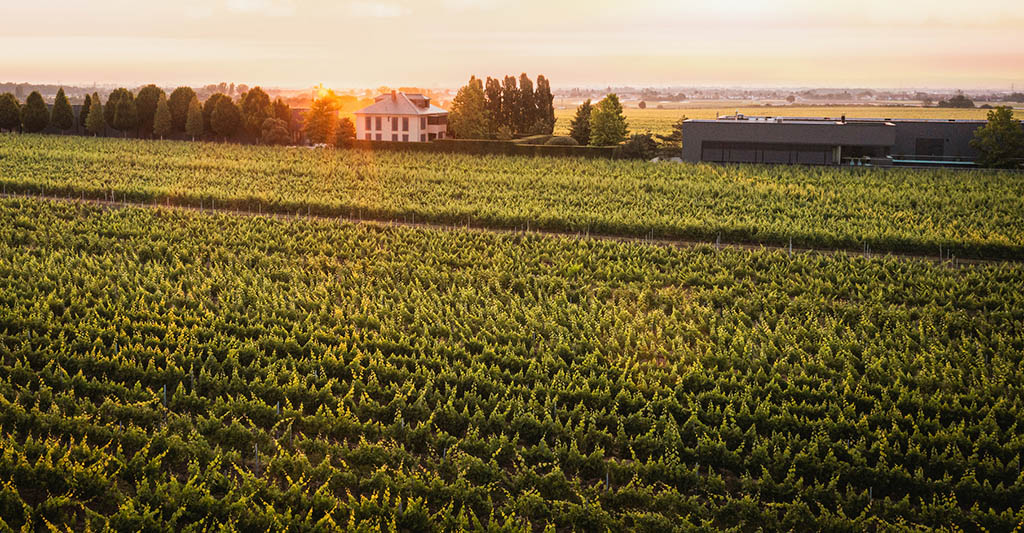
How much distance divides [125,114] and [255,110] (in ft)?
47.3

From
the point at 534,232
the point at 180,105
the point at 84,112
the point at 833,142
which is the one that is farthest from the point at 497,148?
Result: the point at 84,112

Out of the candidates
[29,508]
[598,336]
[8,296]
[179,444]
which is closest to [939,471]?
[598,336]

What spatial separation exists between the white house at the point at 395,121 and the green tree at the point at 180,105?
1803 cm

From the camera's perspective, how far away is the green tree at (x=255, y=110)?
82.2 m

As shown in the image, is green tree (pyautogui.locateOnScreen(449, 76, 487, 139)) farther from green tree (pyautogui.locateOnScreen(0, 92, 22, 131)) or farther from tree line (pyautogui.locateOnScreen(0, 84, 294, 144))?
green tree (pyautogui.locateOnScreen(0, 92, 22, 131))

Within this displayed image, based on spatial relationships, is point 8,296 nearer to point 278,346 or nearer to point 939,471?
point 278,346

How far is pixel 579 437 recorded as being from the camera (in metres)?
17.8

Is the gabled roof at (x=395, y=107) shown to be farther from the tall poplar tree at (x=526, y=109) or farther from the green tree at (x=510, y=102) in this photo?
the tall poplar tree at (x=526, y=109)

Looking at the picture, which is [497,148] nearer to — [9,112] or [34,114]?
[34,114]

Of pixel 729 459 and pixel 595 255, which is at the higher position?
pixel 595 255

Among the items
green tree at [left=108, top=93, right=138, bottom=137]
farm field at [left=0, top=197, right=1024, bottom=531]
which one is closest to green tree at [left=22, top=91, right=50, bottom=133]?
green tree at [left=108, top=93, right=138, bottom=137]

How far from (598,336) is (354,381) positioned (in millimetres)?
7619

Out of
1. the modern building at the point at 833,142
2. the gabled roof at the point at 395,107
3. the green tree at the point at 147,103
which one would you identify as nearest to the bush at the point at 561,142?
the gabled roof at the point at 395,107

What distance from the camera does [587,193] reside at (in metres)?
50.7
